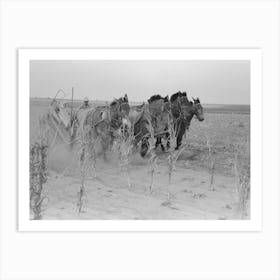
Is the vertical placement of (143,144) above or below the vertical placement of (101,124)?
below

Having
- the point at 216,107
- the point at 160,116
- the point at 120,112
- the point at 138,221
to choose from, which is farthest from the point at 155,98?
the point at 138,221

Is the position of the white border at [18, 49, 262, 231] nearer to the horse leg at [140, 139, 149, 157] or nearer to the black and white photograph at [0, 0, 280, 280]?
the black and white photograph at [0, 0, 280, 280]

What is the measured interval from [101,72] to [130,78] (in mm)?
176

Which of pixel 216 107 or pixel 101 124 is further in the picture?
pixel 101 124

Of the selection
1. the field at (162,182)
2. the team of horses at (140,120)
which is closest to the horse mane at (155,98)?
the team of horses at (140,120)

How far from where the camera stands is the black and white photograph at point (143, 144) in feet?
9.31

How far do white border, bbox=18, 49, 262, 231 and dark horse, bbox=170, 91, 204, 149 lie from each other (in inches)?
9.6

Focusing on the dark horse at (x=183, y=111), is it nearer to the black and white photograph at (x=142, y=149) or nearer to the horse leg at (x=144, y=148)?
the black and white photograph at (x=142, y=149)

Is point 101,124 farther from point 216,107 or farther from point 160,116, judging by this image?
point 216,107

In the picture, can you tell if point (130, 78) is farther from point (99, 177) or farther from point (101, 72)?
point (99, 177)

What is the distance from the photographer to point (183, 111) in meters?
2.86

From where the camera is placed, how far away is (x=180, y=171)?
9.43 ft

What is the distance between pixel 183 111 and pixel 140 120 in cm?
26

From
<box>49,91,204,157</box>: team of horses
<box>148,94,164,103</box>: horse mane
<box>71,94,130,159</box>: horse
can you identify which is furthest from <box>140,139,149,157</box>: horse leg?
<box>148,94,164,103</box>: horse mane
